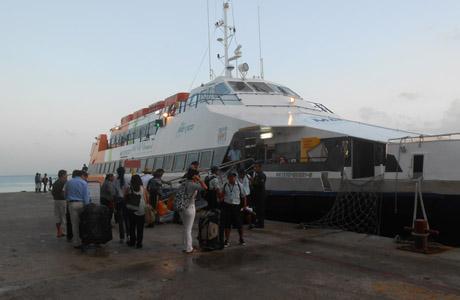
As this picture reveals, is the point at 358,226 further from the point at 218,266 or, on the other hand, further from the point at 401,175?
the point at 218,266

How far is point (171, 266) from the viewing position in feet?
22.0

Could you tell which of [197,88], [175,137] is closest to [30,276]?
[175,137]

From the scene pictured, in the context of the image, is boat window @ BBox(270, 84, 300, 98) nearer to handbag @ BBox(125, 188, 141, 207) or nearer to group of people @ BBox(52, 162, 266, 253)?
group of people @ BBox(52, 162, 266, 253)

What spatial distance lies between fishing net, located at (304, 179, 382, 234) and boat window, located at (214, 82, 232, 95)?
6767mm

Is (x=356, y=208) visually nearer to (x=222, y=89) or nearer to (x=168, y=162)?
(x=222, y=89)

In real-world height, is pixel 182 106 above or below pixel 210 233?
above

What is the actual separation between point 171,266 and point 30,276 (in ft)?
6.44

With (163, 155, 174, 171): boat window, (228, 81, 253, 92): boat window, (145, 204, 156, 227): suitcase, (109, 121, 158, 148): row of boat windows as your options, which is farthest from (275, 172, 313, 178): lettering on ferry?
(109, 121, 158, 148): row of boat windows

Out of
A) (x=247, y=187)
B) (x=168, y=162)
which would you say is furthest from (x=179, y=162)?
(x=247, y=187)

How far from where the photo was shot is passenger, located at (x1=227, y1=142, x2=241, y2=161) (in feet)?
41.7

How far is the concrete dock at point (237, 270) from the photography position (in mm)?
5305

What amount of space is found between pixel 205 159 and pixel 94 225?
6628 mm

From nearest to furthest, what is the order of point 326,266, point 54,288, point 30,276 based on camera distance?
point 54,288, point 30,276, point 326,266

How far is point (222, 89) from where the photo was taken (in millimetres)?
15930
